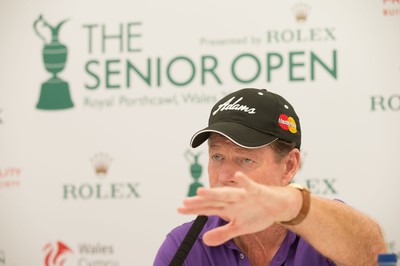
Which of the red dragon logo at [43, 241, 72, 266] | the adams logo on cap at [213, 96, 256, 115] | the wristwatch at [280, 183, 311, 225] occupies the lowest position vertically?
the red dragon logo at [43, 241, 72, 266]

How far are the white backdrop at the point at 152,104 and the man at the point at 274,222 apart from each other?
1.17 metres

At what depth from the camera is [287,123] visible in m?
1.85

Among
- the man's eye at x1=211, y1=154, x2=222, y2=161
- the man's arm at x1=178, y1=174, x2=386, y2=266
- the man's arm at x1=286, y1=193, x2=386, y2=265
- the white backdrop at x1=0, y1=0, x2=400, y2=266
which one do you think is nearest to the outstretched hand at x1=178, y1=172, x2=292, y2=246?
the man's arm at x1=178, y1=174, x2=386, y2=266

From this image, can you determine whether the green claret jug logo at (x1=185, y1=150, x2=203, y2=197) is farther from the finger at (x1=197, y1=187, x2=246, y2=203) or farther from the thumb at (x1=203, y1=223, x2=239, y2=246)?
the finger at (x1=197, y1=187, x2=246, y2=203)

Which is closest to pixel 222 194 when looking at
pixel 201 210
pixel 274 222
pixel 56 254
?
pixel 201 210

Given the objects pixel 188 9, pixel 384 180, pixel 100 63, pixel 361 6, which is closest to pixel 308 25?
pixel 361 6

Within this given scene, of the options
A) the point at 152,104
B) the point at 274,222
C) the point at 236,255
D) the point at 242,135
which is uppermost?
the point at 152,104

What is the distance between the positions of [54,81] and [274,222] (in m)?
1.97

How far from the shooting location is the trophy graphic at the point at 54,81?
3.35m

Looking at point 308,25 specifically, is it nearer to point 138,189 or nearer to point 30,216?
point 138,189

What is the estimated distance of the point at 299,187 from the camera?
1.45 meters

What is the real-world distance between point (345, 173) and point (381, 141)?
0.75ft

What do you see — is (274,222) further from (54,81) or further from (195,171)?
(54,81)

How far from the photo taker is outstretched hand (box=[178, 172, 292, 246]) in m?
1.22
